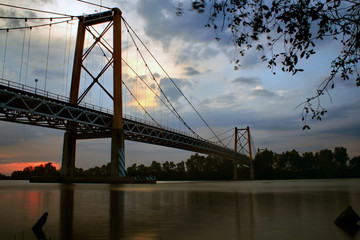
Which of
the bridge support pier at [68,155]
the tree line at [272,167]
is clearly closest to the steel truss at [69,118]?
the bridge support pier at [68,155]

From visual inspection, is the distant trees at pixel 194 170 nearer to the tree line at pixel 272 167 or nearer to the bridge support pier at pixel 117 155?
the tree line at pixel 272 167

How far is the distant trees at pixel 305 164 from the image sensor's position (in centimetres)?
10404

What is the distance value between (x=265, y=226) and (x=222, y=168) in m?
110

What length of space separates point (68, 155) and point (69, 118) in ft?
31.4

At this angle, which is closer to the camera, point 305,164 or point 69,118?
point 69,118

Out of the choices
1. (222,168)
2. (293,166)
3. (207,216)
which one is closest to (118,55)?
(207,216)

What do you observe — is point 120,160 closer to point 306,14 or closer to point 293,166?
point 306,14

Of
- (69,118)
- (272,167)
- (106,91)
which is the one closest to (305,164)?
(272,167)

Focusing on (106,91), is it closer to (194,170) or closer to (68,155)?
(68,155)

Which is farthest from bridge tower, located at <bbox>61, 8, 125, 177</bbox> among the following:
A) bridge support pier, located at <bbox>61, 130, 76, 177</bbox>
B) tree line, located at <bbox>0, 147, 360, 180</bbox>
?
tree line, located at <bbox>0, 147, 360, 180</bbox>

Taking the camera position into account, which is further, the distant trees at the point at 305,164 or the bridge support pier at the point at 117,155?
the distant trees at the point at 305,164

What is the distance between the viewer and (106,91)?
44.5m

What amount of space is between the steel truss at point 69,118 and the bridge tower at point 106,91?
207 centimetres

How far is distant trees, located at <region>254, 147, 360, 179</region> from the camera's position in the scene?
341 ft
